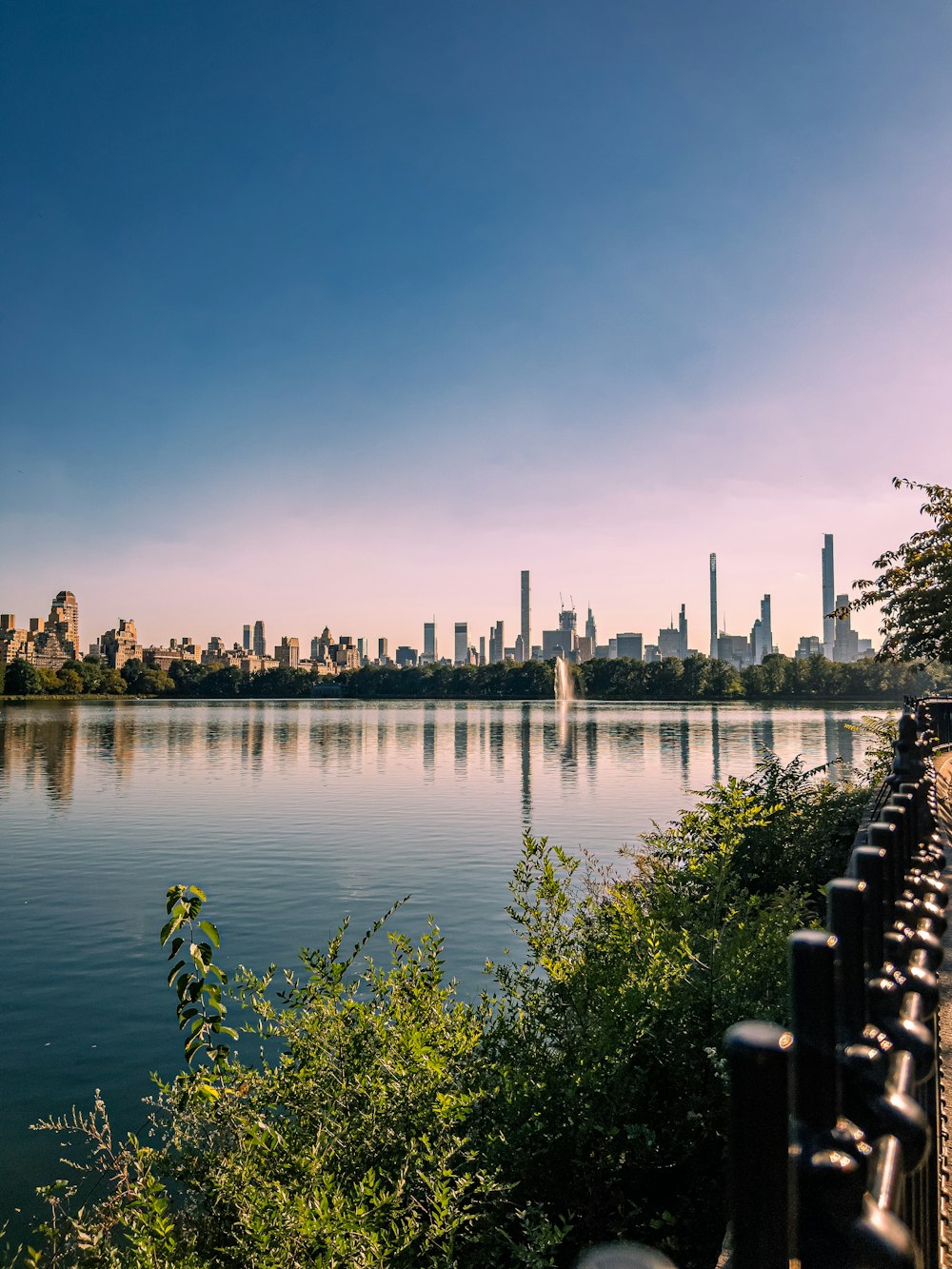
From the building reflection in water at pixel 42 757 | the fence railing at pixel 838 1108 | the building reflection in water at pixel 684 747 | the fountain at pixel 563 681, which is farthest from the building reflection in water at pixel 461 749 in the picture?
the fountain at pixel 563 681

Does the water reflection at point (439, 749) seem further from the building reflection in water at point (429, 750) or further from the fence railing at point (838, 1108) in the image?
the fence railing at point (838, 1108)

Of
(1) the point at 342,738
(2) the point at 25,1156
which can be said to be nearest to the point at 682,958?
(2) the point at 25,1156

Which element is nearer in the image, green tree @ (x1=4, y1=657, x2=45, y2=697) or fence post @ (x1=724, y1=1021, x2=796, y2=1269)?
fence post @ (x1=724, y1=1021, x2=796, y2=1269)

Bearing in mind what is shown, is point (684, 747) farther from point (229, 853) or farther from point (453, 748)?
point (229, 853)

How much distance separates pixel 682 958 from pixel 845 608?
1761 centimetres

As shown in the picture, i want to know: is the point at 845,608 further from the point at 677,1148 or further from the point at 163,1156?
the point at 163,1156

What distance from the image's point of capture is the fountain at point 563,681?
174 metres

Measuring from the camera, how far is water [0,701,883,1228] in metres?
12.6

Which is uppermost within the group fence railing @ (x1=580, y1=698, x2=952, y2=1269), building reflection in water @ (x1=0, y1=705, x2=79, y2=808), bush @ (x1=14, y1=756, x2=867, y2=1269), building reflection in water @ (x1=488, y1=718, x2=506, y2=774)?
fence railing @ (x1=580, y1=698, x2=952, y2=1269)

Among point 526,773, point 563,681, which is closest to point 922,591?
point 526,773

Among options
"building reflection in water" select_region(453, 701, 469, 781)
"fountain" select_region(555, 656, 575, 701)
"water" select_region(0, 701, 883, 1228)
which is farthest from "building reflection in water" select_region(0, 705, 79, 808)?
"fountain" select_region(555, 656, 575, 701)

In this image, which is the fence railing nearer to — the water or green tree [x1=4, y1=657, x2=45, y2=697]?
the water

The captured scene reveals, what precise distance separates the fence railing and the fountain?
16850 centimetres

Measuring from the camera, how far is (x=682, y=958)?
729cm
